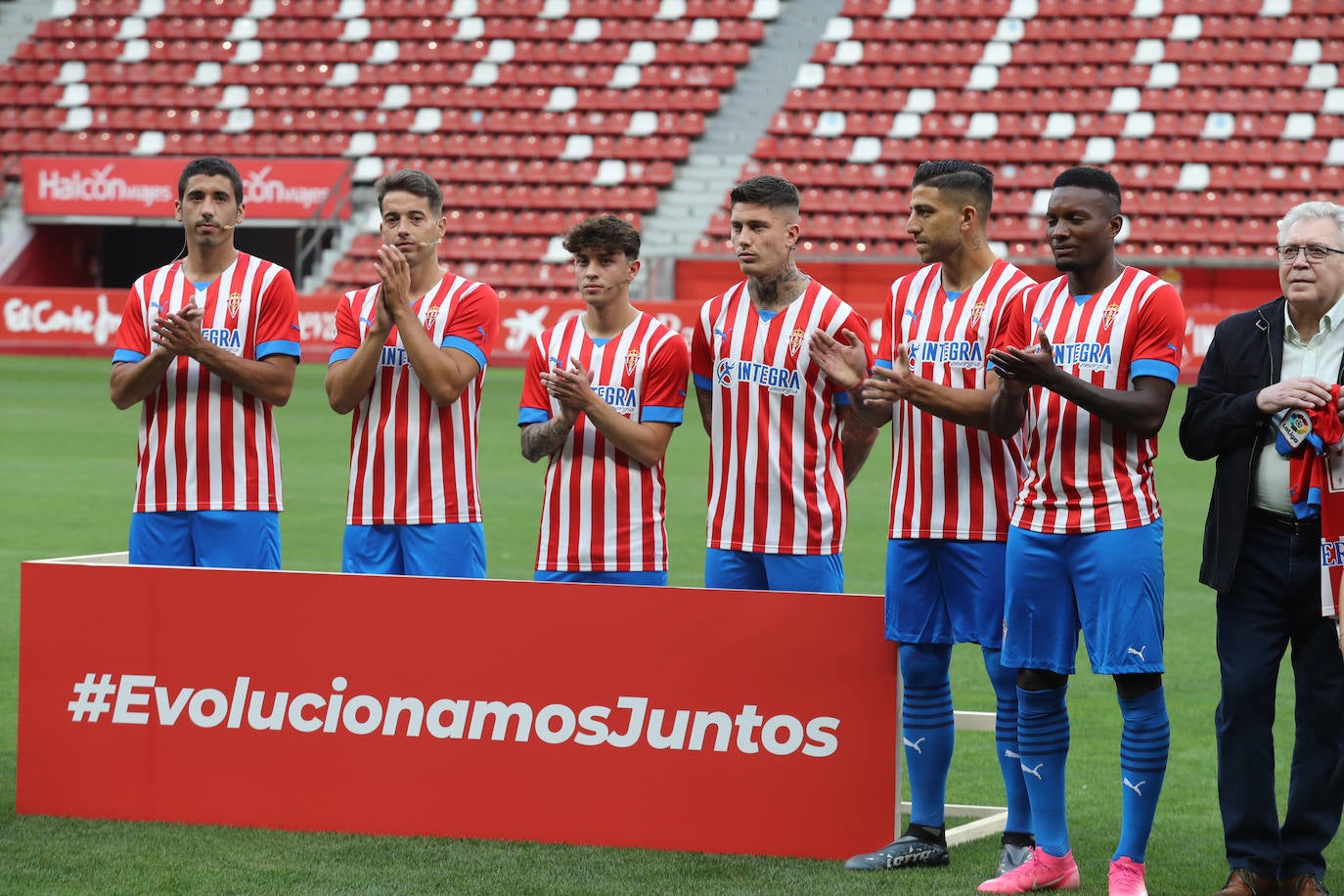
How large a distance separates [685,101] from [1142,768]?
2497cm

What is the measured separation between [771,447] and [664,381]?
418 millimetres

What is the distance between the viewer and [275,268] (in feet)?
19.1

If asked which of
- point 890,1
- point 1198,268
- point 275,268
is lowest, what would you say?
point 275,268

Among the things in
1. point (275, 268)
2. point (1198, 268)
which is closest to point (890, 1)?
point (1198, 268)

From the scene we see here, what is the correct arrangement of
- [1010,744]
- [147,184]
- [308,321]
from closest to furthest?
[1010,744], [308,321], [147,184]

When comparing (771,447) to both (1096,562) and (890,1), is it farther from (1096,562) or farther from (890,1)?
(890,1)

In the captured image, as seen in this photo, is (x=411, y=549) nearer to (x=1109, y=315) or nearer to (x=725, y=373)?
(x=725, y=373)

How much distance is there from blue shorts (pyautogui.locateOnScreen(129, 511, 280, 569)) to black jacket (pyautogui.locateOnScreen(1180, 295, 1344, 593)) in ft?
9.89

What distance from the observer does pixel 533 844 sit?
498 centimetres

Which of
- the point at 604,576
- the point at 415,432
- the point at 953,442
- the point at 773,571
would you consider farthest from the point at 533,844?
the point at 953,442

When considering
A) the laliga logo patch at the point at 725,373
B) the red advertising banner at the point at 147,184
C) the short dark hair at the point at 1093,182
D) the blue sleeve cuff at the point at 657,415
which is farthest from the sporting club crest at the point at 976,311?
the red advertising banner at the point at 147,184

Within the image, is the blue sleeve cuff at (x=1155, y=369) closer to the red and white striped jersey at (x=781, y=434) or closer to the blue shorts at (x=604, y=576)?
the red and white striped jersey at (x=781, y=434)

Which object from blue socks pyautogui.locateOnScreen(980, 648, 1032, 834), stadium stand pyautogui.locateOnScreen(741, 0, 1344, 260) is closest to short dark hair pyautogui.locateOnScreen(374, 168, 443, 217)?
blue socks pyautogui.locateOnScreen(980, 648, 1032, 834)

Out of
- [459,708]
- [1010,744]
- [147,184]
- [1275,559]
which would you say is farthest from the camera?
[147,184]
